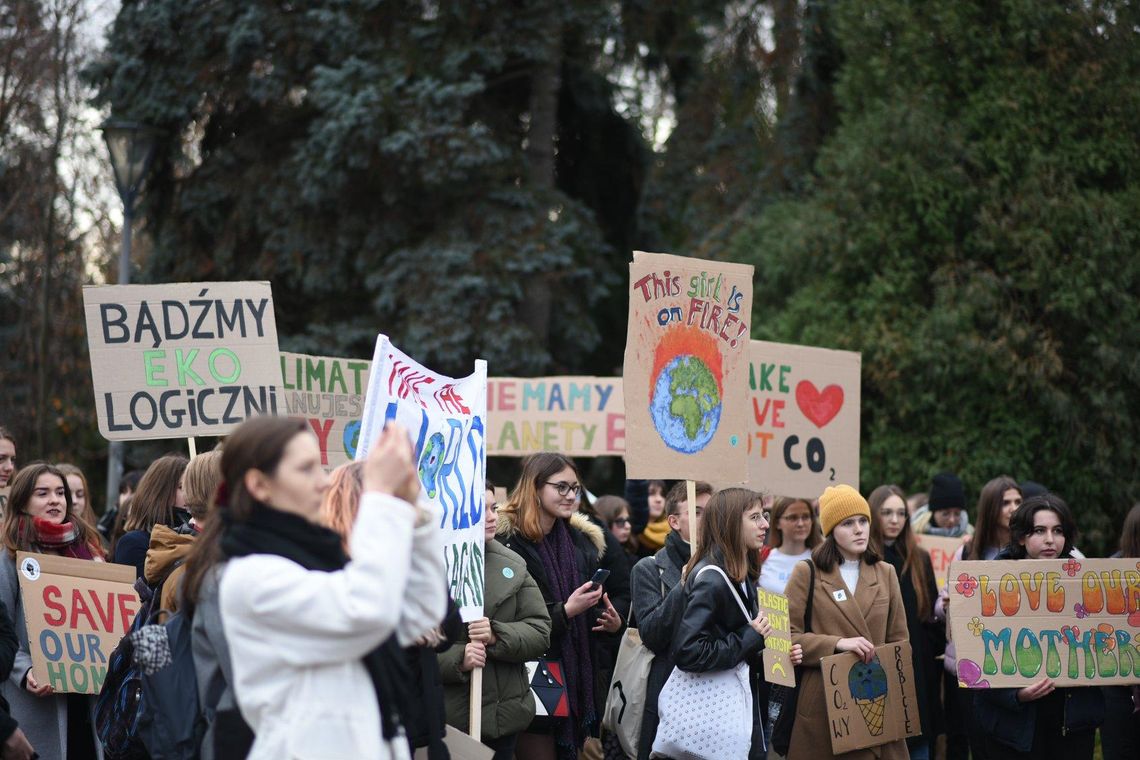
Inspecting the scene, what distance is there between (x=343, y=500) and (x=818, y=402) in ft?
17.4

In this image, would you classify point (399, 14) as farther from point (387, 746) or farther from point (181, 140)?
point (387, 746)

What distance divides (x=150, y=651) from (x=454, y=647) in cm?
A: 156

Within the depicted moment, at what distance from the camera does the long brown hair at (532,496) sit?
7016 millimetres

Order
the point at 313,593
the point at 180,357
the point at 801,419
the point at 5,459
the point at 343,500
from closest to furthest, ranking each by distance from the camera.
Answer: the point at 313,593, the point at 343,500, the point at 180,357, the point at 5,459, the point at 801,419

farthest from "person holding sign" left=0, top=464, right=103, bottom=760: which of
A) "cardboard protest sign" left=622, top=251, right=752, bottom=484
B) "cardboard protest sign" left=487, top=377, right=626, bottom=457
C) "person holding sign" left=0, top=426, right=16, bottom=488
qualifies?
"cardboard protest sign" left=487, top=377, right=626, bottom=457

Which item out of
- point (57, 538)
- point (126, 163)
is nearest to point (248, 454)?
point (57, 538)

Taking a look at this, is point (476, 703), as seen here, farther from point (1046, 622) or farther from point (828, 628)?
point (1046, 622)

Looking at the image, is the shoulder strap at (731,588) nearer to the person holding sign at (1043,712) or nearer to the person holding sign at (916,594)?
the person holding sign at (1043,712)

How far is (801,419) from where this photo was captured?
8930 mm

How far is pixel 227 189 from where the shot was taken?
18.2 metres

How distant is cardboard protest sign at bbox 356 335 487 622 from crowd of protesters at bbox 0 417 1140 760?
33 cm

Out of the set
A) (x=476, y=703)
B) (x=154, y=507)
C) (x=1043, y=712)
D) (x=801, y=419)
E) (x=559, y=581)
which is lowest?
(x=1043, y=712)

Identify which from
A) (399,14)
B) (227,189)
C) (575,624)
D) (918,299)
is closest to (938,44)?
(918,299)

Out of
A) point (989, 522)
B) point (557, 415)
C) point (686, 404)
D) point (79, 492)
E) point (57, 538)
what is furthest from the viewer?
point (557, 415)
